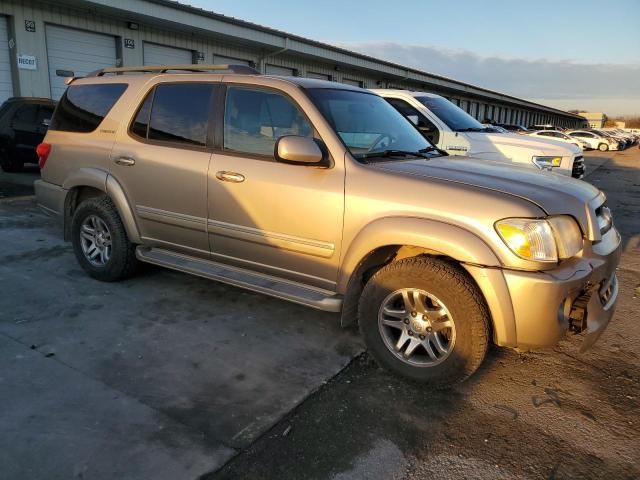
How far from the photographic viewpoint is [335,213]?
3.37 metres

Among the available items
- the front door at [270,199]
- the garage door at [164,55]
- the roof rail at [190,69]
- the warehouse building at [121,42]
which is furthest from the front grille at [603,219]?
the garage door at [164,55]

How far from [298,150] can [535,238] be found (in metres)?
1.55

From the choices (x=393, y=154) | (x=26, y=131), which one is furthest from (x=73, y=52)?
(x=393, y=154)

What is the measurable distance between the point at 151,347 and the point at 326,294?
1.29m

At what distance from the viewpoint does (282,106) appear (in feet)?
12.3

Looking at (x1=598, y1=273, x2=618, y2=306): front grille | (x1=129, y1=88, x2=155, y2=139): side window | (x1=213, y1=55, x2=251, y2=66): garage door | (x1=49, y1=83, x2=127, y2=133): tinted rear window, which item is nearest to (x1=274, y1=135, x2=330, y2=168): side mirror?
(x1=129, y1=88, x2=155, y2=139): side window

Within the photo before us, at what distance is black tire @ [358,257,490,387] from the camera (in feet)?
9.52

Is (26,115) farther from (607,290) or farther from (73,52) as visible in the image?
(607,290)

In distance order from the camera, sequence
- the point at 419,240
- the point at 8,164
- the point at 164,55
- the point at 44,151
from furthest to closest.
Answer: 1. the point at 164,55
2. the point at 8,164
3. the point at 44,151
4. the point at 419,240

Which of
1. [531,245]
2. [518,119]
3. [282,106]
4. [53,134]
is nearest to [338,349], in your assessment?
[531,245]

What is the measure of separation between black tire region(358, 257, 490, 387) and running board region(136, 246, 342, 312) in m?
0.29

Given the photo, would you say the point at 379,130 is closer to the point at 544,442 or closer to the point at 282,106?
the point at 282,106

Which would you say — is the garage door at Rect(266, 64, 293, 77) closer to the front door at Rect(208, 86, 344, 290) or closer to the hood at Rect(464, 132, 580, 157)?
the hood at Rect(464, 132, 580, 157)

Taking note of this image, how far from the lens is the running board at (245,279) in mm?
3473
